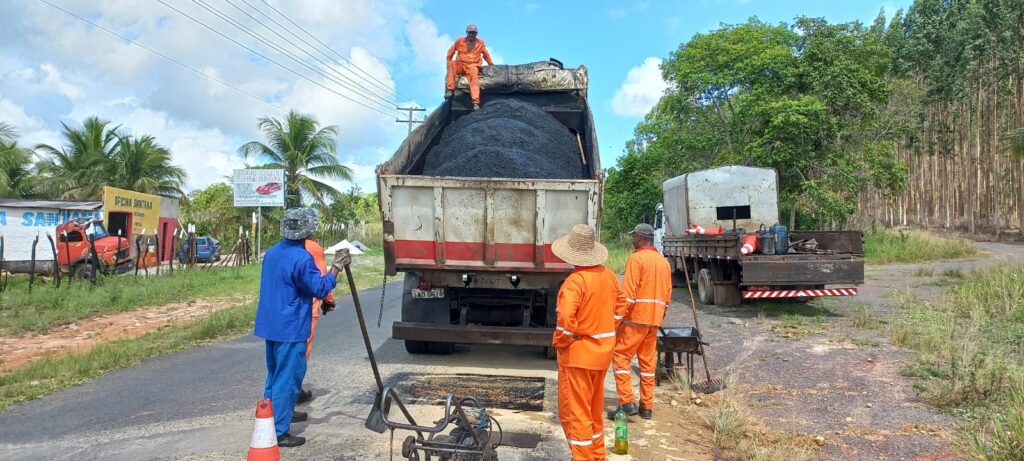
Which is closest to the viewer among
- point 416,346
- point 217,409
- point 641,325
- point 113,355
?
point 641,325

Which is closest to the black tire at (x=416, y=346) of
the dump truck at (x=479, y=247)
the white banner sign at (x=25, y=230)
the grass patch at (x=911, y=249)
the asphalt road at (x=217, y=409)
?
the asphalt road at (x=217, y=409)

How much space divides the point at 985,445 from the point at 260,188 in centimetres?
2415

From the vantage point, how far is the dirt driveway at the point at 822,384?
4324mm

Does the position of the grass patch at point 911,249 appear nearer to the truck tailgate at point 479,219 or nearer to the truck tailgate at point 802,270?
the truck tailgate at point 802,270

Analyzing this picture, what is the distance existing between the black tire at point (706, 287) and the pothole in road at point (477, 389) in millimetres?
6154

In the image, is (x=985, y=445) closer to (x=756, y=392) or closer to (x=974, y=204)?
(x=756, y=392)

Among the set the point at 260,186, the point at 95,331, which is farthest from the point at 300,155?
the point at 95,331

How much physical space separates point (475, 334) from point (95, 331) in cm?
657

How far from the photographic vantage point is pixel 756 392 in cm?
569

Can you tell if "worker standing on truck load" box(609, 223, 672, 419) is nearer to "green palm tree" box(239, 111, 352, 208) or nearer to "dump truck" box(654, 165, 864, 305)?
"dump truck" box(654, 165, 864, 305)

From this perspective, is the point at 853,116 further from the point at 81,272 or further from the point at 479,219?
the point at 81,272

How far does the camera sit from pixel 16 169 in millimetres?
24750

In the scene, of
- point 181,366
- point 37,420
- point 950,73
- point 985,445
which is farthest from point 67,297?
point 950,73

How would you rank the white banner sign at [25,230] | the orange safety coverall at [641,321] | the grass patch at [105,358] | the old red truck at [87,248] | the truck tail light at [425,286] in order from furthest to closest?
the white banner sign at [25,230], the old red truck at [87,248], the truck tail light at [425,286], the grass patch at [105,358], the orange safety coverall at [641,321]
